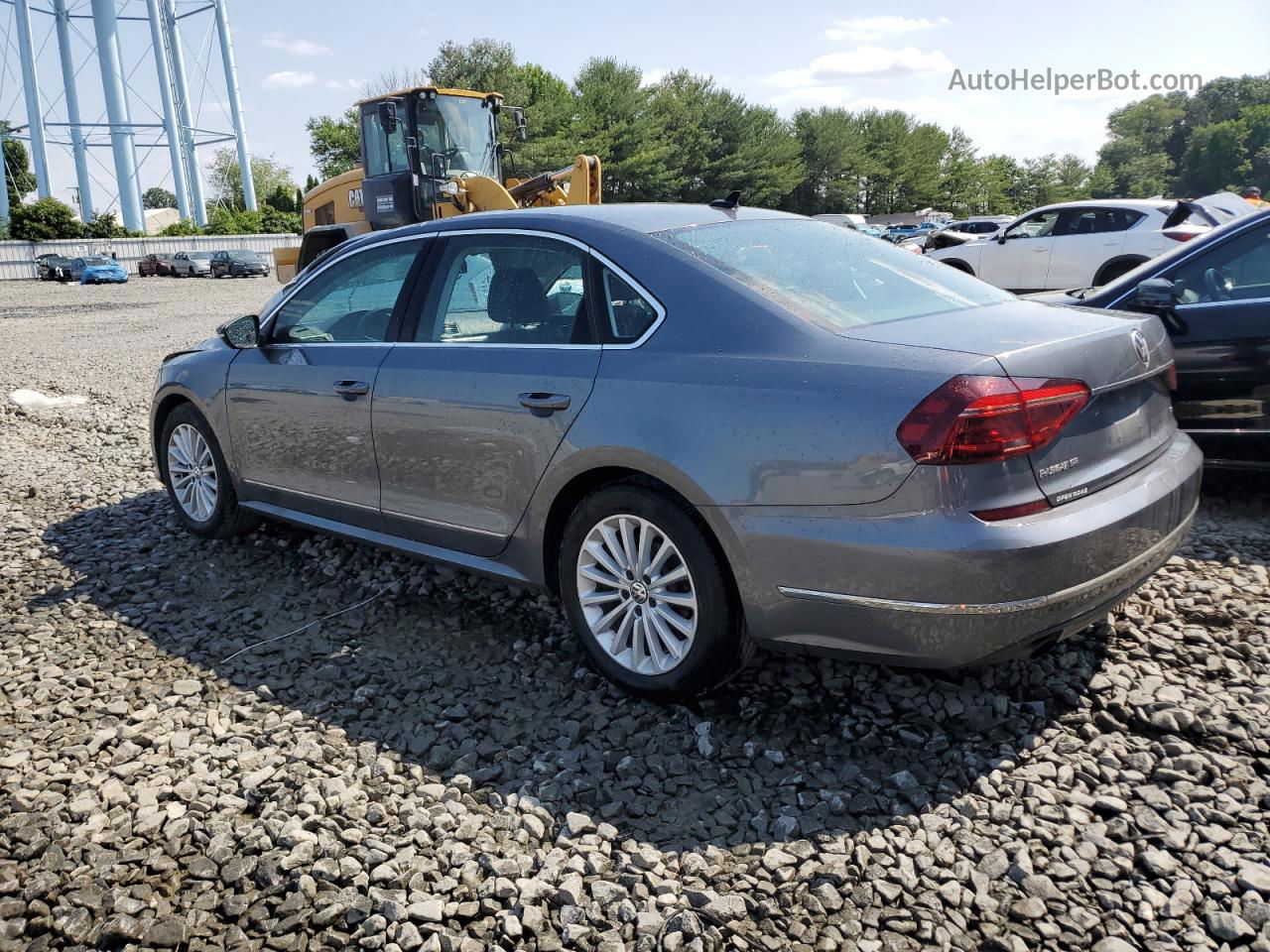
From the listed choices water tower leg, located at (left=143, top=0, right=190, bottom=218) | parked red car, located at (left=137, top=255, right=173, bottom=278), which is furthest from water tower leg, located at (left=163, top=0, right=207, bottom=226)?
parked red car, located at (left=137, top=255, right=173, bottom=278)

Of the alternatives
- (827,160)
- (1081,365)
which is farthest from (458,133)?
(827,160)

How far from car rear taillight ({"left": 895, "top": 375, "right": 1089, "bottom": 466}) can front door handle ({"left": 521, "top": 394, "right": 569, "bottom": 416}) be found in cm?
121

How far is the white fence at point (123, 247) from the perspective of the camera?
1866 inches

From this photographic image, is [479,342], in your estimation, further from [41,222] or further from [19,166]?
[19,166]

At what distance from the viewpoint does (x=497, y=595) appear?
456 cm

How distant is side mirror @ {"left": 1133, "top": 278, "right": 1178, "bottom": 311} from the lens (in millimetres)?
4934

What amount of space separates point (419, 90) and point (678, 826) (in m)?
14.2

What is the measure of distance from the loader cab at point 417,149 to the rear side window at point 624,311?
1211 centimetres

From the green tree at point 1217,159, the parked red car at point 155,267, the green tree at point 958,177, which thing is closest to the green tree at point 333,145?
the parked red car at point 155,267

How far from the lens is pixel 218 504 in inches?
208

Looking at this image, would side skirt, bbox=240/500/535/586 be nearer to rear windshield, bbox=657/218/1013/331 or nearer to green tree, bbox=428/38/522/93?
rear windshield, bbox=657/218/1013/331

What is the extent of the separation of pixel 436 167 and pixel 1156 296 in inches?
496

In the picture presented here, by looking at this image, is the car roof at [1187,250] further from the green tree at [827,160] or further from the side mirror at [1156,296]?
the green tree at [827,160]

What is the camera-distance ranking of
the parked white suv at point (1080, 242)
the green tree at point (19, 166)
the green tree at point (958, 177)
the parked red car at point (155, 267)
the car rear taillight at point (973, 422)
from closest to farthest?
the car rear taillight at point (973, 422), the parked white suv at point (1080, 242), the parked red car at point (155, 267), the green tree at point (19, 166), the green tree at point (958, 177)
